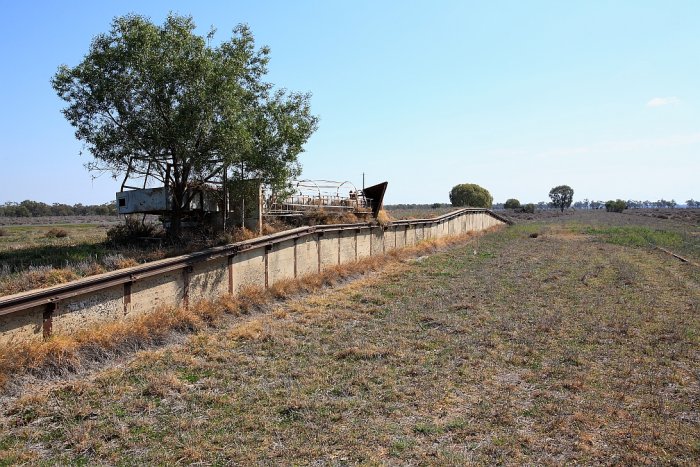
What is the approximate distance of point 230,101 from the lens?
43.5 feet

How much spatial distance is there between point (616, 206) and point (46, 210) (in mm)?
123190

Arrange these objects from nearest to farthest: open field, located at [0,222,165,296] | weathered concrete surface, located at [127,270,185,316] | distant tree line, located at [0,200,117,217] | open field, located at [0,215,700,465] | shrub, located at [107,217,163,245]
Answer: open field, located at [0,215,700,465] < open field, located at [0,222,165,296] < weathered concrete surface, located at [127,270,185,316] < shrub, located at [107,217,163,245] < distant tree line, located at [0,200,117,217]

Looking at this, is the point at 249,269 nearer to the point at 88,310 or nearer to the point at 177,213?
the point at 177,213

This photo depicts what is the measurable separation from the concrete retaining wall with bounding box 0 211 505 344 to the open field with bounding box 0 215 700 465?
1.12 m

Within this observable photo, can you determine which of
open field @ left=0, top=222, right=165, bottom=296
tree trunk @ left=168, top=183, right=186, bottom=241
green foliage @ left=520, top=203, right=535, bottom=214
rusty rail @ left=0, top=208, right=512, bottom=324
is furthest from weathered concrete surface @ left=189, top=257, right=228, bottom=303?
green foliage @ left=520, top=203, right=535, bottom=214

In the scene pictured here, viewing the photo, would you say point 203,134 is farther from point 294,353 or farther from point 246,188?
point 294,353

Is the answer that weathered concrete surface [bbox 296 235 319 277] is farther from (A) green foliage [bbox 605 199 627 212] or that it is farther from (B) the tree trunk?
(A) green foliage [bbox 605 199 627 212]

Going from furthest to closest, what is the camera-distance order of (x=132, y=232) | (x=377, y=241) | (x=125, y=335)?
(x=377, y=241) → (x=132, y=232) → (x=125, y=335)

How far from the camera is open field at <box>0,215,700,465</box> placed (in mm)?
5461

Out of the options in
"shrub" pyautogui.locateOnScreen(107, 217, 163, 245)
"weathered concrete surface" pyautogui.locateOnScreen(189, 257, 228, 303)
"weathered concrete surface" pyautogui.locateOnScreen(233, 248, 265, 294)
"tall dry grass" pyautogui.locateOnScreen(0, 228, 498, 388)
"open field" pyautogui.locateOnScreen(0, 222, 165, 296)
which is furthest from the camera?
"shrub" pyautogui.locateOnScreen(107, 217, 163, 245)

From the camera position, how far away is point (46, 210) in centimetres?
7988

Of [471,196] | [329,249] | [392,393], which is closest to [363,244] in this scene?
[329,249]

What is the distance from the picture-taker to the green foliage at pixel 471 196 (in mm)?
77812

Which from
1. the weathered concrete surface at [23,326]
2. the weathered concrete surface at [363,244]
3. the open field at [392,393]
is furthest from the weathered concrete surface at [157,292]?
the weathered concrete surface at [363,244]
